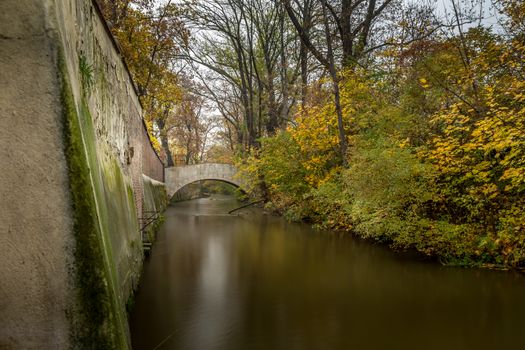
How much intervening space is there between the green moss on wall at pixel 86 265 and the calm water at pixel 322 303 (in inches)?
92.6

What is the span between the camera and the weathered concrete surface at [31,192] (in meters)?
1.96

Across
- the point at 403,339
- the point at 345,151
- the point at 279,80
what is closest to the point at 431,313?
the point at 403,339

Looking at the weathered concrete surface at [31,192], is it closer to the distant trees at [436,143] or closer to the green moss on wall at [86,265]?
the green moss on wall at [86,265]

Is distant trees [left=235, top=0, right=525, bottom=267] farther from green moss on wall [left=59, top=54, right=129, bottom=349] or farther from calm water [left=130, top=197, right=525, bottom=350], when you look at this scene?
A: green moss on wall [left=59, top=54, right=129, bottom=349]

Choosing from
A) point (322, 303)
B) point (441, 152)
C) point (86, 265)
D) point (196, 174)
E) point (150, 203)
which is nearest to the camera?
point (86, 265)

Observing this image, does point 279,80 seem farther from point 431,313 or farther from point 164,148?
point 431,313

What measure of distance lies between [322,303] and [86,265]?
4258 millimetres

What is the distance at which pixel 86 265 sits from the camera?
2.00m

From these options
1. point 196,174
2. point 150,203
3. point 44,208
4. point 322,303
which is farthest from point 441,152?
point 196,174

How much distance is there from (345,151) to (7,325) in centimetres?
1013

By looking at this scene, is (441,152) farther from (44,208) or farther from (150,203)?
(150,203)

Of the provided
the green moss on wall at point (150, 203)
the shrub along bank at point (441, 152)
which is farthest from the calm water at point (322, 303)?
the green moss on wall at point (150, 203)

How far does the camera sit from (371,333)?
436 centimetres

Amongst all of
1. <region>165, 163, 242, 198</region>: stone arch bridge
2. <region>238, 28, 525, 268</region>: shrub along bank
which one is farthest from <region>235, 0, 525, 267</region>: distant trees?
<region>165, 163, 242, 198</region>: stone arch bridge
